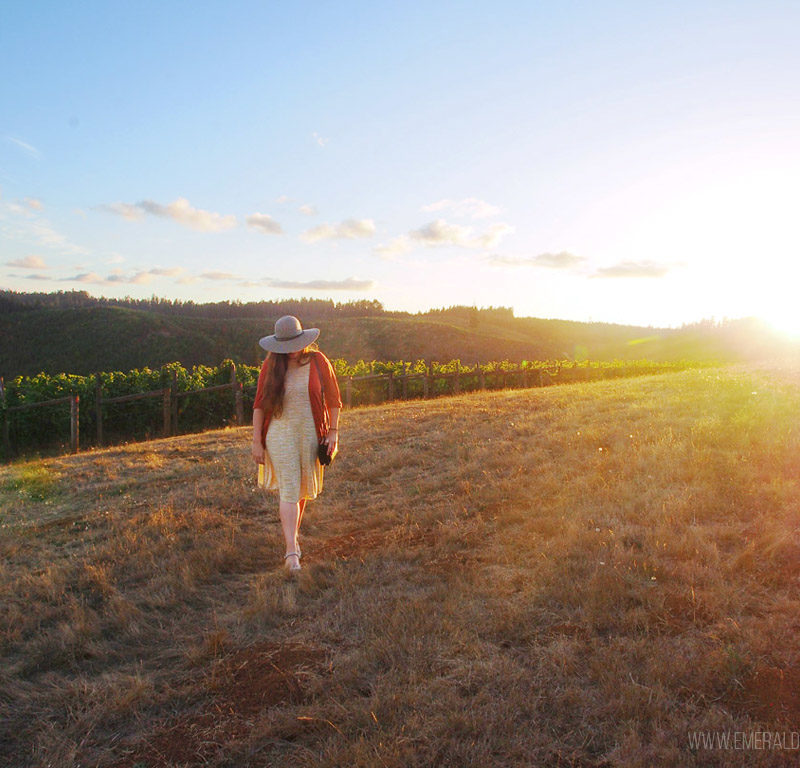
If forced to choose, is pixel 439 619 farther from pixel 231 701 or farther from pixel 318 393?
pixel 318 393

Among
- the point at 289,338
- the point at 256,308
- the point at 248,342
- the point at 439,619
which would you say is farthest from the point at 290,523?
the point at 256,308

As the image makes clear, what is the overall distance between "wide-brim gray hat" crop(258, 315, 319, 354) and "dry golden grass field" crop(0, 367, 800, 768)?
1.93m

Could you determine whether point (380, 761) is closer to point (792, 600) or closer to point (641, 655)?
point (641, 655)

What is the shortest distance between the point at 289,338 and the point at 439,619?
2.66 metres

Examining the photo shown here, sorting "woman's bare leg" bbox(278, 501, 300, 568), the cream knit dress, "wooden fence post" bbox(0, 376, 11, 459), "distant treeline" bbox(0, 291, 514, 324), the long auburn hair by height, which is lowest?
"wooden fence post" bbox(0, 376, 11, 459)

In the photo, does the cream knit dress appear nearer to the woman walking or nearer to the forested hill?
the woman walking

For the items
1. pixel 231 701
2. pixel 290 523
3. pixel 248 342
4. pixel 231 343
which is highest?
pixel 248 342

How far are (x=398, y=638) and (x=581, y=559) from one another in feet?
5.66

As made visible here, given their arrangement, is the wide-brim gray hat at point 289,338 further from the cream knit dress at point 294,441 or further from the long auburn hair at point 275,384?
the cream knit dress at point 294,441

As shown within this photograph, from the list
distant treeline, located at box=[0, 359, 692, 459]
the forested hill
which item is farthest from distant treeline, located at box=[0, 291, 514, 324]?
distant treeline, located at box=[0, 359, 692, 459]

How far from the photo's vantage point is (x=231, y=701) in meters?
3.30

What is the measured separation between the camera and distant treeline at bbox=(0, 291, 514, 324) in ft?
363

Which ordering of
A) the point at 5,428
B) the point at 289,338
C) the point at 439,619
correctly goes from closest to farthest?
the point at 439,619 → the point at 289,338 → the point at 5,428

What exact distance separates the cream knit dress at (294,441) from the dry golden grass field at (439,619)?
0.74m
